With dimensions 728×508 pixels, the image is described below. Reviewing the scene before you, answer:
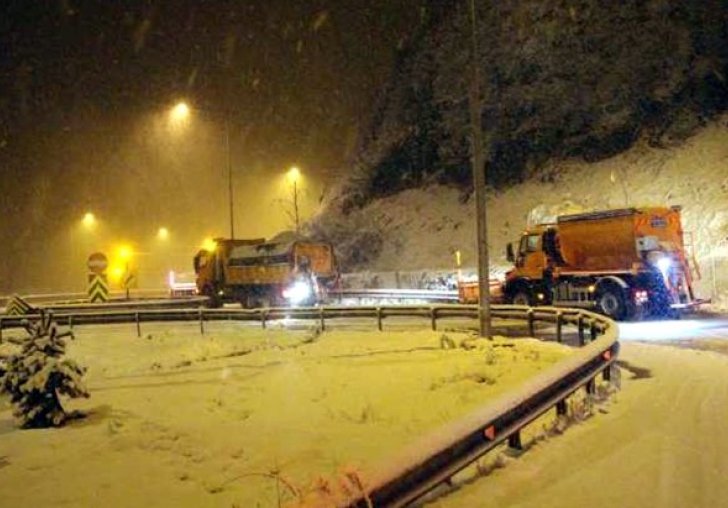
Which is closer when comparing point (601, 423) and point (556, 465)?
point (556, 465)

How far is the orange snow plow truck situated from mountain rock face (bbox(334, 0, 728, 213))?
19.1 metres

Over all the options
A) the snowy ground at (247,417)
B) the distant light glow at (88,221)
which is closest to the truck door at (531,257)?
the snowy ground at (247,417)

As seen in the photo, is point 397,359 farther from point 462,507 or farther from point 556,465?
point 462,507

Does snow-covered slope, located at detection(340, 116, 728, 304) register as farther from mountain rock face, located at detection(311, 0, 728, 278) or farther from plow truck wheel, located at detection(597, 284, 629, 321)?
plow truck wheel, located at detection(597, 284, 629, 321)

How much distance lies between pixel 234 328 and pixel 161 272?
171 feet

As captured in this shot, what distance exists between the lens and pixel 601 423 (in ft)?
29.7

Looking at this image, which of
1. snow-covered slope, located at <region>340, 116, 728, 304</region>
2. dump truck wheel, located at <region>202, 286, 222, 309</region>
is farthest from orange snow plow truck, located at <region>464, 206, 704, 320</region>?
dump truck wheel, located at <region>202, 286, 222, 309</region>

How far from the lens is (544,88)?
5181cm

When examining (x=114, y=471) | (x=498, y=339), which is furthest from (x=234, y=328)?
(x=114, y=471)

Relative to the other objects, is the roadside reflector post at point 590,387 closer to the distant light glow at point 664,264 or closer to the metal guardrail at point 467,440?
the metal guardrail at point 467,440

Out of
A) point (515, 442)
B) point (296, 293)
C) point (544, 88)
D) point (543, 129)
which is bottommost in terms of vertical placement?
point (515, 442)

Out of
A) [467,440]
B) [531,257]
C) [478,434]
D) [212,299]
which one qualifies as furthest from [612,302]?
[212,299]

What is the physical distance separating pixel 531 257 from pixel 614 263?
3258 millimetres

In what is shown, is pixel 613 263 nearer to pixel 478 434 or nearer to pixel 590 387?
pixel 590 387
